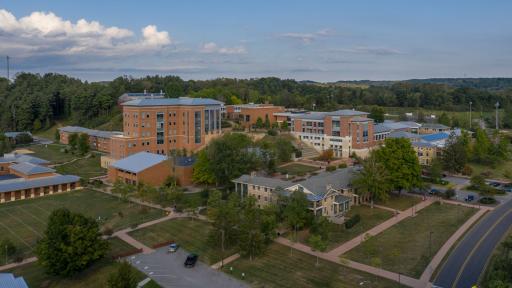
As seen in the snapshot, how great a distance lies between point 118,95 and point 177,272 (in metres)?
91.3

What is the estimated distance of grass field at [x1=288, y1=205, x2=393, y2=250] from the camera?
3779 centimetres

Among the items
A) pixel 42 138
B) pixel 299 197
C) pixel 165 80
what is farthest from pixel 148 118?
pixel 165 80

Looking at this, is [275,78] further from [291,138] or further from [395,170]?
[395,170]

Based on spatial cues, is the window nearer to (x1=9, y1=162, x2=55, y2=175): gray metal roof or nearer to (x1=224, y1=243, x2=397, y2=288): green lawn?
(x1=9, y1=162, x2=55, y2=175): gray metal roof

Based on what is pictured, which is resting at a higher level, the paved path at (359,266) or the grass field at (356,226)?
the grass field at (356,226)

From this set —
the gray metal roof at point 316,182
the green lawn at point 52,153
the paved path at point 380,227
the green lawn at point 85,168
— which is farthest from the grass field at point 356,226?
the green lawn at point 52,153

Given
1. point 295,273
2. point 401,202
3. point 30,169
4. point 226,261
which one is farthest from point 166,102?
point 295,273

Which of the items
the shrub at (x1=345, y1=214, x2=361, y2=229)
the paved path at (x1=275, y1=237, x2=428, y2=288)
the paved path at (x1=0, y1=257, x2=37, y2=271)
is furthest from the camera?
the shrub at (x1=345, y1=214, x2=361, y2=229)

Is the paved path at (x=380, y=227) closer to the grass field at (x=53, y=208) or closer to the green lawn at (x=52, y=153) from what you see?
the grass field at (x=53, y=208)

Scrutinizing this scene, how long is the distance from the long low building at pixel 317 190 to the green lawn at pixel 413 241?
601 centimetres

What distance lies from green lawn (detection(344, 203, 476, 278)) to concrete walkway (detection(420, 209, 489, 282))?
313mm

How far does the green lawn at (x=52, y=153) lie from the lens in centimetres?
7694

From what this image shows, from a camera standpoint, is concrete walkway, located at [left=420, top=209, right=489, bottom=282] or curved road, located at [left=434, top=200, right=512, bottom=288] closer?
curved road, located at [left=434, top=200, right=512, bottom=288]

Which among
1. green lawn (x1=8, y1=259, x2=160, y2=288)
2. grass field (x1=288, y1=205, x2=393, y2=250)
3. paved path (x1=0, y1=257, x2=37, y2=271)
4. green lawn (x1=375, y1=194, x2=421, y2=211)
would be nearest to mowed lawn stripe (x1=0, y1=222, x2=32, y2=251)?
paved path (x1=0, y1=257, x2=37, y2=271)
